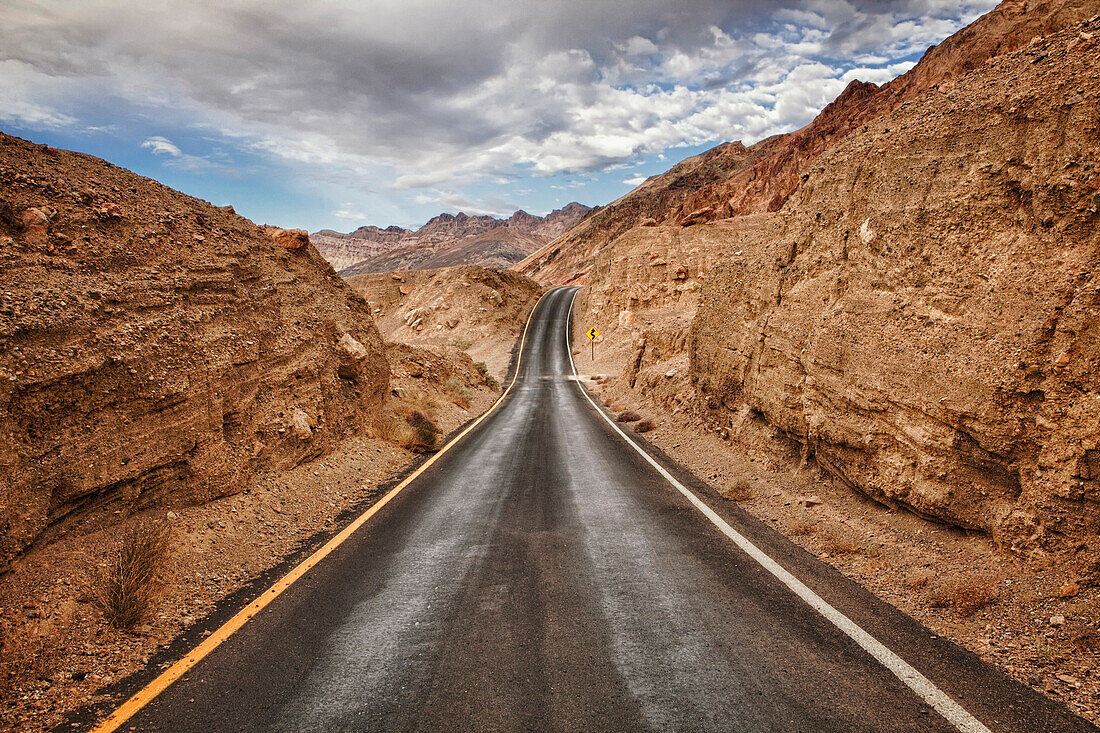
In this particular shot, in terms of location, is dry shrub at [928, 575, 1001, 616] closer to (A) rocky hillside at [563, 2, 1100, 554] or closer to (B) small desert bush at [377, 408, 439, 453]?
(A) rocky hillside at [563, 2, 1100, 554]

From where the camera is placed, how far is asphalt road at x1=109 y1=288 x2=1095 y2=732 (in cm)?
302

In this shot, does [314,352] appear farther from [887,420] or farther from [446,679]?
[887,420]

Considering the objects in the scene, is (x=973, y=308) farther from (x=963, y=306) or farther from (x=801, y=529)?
(x=801, y=529)

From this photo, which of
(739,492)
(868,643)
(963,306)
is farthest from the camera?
(739,492)

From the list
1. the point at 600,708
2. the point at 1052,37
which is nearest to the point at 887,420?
the point at 1052,37

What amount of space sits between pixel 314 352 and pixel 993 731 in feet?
31.7

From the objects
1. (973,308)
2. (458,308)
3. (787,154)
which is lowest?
(973,308)

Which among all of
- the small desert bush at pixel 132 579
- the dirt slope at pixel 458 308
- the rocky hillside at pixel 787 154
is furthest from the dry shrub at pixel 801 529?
the dirt slope at pixel 458 308

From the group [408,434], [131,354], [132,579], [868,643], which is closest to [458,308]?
[408,434]

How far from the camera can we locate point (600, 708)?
10.1 feet

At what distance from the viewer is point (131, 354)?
5.48 meters

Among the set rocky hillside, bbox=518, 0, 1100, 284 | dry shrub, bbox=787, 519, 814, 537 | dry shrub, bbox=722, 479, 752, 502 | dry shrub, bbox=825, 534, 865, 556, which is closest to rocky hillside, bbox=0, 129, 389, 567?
dry shrub, bbox=722, 479, 752, 502

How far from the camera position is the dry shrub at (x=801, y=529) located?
234 inches

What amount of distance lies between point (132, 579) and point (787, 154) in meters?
71.4
